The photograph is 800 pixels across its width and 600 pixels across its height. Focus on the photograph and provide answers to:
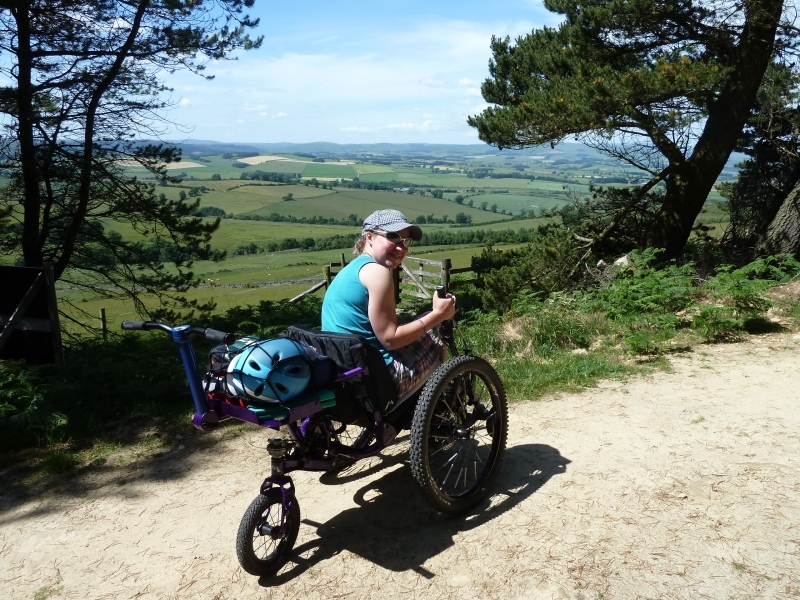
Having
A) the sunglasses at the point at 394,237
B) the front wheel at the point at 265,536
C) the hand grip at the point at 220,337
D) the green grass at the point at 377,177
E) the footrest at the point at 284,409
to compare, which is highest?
the green grass at the point at 377,177

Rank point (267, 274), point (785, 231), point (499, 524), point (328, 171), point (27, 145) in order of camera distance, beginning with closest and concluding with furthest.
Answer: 1. point (499, 524)
2. point (27, 145)
3. point (785, 231)
4. point (267, 274)
5. point (328, 171)

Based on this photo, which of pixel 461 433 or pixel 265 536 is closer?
pixel 265 536

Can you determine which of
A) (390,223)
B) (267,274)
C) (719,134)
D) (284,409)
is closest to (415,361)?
(390,223)

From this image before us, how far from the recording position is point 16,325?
5852 mm

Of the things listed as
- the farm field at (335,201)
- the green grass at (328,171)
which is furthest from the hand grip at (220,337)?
the green grass at (328,171)

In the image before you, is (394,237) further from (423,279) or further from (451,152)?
(451,152)

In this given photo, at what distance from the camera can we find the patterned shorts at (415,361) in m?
3.26

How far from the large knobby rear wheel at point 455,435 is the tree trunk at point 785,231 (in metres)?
8.55

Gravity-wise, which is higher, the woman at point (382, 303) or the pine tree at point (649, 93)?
the pine tree at point (649, 93)

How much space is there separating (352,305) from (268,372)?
717 millimetres

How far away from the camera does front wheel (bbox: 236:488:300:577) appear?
9.09ft

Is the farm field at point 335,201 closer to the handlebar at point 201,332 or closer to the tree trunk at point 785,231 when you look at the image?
the tree trunk at point 785,231

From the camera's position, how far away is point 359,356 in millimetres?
2998

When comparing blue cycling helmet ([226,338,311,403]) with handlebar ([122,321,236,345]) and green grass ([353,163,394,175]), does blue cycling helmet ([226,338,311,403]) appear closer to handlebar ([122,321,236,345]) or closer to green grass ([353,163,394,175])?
handlebar ([122,321,236,345])
